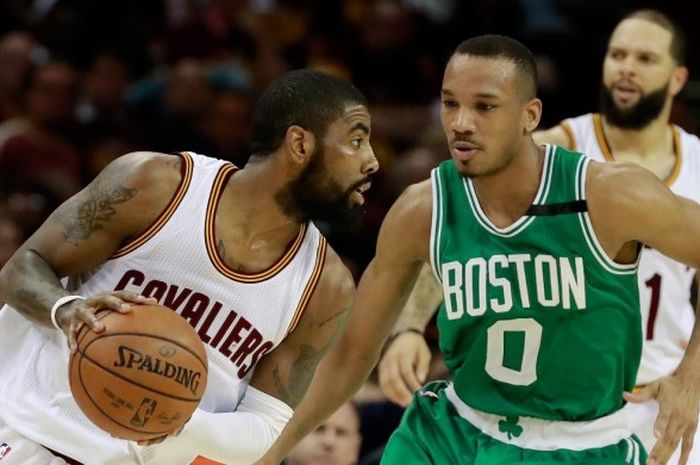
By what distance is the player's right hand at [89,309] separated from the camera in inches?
173

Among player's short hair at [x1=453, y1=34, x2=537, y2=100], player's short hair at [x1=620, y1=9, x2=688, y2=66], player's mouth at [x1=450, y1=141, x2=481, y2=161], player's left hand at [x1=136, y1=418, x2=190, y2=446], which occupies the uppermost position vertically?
player's short hair at [x1=620, y1=9, x2=688, y2=66]

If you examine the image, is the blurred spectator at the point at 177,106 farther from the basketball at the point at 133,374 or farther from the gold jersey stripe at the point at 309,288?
the basketball at the point at 133,374

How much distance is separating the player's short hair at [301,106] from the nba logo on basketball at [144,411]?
3.65 ft

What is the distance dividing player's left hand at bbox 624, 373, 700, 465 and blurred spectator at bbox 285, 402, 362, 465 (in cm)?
250

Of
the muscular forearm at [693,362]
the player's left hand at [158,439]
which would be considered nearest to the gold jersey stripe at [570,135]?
the muscular forearm at [693,362]

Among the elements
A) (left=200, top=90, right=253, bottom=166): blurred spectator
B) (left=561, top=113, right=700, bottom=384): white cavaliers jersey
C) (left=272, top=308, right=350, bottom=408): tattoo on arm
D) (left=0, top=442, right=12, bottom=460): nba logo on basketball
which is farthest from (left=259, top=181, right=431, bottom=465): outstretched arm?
(left=200, top=90, right=253, bottom=166): blurred spectator

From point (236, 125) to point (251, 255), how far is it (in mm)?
4565

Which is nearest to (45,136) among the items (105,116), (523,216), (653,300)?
(105,116)

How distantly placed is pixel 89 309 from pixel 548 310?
1.45 metres

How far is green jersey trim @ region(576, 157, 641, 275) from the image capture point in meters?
4.51

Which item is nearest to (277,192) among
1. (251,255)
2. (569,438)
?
(251,255)

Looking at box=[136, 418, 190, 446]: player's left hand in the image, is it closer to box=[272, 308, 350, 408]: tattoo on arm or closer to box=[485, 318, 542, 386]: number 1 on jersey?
box=[272, 308, 350, 408]: tattoo on arm

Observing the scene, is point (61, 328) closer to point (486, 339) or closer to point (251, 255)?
point (251, 255)

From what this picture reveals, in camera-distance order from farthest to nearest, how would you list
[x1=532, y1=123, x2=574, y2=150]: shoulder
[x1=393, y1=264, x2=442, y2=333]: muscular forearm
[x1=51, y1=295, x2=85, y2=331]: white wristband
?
[x1=532, y1=123, x2=574, y2=150]: shoulder < [x1=393, y1=264, x2=442, y2=333]: muscular forearm < [x1=51, y1=295, x2=85, y2=331]: white wristband
